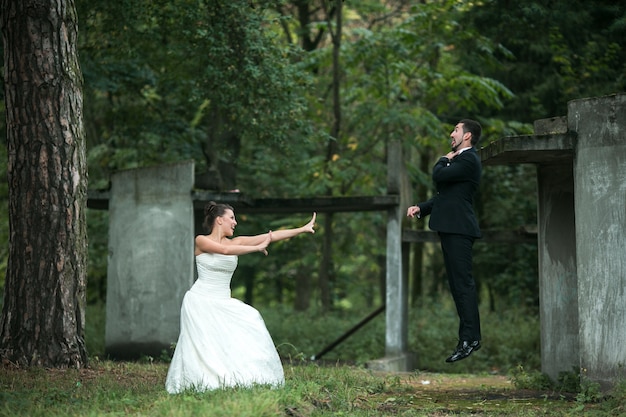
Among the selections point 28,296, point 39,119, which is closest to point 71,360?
point 28,296

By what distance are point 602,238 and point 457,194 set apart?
1549 mm

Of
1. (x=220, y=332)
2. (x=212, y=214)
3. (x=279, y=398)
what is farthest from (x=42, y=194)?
(x=279, y=398)

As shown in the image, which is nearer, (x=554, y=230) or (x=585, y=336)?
(x=585, y=336)

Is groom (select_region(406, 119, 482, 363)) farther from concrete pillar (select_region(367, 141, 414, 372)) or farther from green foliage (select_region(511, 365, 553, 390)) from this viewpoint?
concrete pillar (select_region(367, 141, 414, 372))

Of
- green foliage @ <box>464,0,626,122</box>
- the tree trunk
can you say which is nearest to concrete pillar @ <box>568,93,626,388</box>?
the tree trunk

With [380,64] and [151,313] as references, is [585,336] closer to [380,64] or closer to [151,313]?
[151,313]

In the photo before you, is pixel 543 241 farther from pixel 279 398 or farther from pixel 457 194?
pixel 279 398

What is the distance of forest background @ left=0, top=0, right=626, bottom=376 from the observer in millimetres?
15430

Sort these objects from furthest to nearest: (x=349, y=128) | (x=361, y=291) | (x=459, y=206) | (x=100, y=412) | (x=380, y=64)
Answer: (x=361, y=291) < (x=349, y=128) < (x=380, y=64) < (x=459, y=206) < (x=100, y=412)

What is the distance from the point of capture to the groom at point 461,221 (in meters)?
8.48

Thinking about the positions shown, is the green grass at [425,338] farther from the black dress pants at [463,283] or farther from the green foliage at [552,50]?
the black dress pants at [463,283]

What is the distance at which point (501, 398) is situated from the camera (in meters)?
8.72

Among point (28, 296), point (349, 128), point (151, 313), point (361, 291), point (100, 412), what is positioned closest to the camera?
point (100, 412)

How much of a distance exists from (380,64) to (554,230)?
9.65m
